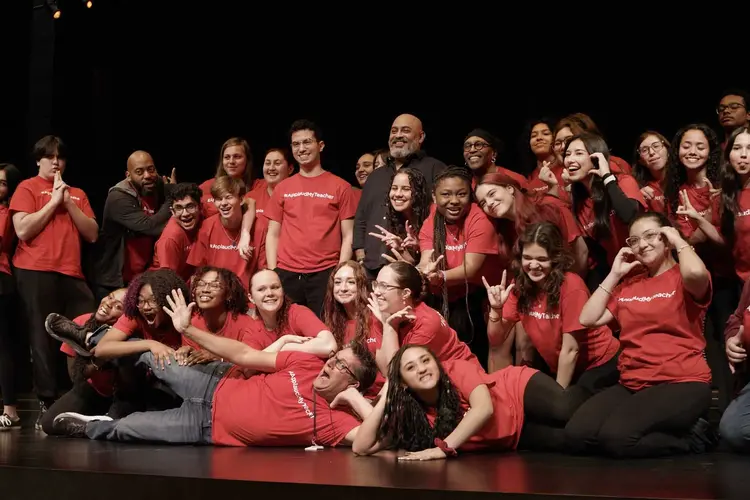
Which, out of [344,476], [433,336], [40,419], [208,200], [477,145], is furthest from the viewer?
[208,200]

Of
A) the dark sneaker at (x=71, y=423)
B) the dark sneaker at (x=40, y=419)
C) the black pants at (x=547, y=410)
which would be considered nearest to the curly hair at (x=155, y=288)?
the dark sneaker at (x=71, y=423)

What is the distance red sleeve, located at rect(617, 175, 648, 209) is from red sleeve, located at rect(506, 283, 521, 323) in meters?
0.73

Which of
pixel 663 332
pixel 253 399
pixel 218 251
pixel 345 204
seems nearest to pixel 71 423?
pixel 253 399

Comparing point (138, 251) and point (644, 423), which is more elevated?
point (138, 251)

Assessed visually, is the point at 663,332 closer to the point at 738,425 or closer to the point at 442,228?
the point at 738,425

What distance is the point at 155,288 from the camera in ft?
15.1

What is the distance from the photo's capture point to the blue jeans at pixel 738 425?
3672 millimetres

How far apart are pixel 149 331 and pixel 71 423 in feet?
1.83

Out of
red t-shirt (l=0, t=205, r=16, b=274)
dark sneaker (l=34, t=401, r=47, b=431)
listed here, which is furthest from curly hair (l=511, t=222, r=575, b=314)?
red t-shirt (l=0, t=205, r=16, b=274)

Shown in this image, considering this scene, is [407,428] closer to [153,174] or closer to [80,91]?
[153,174]

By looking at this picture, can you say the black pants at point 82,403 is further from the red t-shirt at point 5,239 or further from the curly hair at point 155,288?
the red t-shirt at point 5,239

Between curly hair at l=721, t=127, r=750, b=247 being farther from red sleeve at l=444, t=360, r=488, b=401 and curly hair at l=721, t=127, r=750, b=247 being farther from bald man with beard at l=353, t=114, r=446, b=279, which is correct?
bald man with beard at l=353, t=114, r=446, b=279

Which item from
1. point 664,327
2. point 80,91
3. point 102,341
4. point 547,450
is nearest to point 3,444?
point 102,341

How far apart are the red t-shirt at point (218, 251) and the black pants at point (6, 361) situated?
3.32 feet
